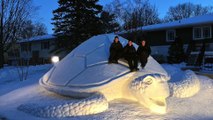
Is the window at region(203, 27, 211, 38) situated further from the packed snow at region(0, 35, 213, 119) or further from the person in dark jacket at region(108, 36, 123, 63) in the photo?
the person in dark jacket at region(108, 36, 123, 63)

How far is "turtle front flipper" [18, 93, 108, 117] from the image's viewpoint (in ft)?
28.1

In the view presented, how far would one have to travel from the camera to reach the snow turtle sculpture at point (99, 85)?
8.70 metres

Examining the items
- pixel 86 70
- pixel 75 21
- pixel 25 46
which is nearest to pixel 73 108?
pixel 86 70

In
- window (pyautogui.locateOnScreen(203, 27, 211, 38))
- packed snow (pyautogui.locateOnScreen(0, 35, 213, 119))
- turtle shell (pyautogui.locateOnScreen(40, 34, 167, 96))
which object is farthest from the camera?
window (pyautogui.locateOnScreen(203, 27, 211, 38))

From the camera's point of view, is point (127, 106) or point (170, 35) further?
point (170, 35)

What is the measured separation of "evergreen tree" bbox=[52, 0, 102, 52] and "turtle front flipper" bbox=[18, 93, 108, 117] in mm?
17545

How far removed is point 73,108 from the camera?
859cm

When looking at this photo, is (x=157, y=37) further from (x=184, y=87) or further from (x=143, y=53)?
(x=143, y=53)

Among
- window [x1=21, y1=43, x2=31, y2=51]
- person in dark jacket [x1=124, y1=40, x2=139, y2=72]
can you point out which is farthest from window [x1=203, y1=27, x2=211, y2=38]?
window [x1=21, y1=43, x2=31, y2=51]

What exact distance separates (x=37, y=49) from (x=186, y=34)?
72.9ft

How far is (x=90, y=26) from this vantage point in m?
26.3

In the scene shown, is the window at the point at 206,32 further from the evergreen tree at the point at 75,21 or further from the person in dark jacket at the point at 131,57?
the person in dark jacket at the point at 131,57

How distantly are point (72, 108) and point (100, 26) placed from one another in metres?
18.9

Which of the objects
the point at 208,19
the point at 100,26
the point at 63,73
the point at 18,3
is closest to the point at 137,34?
the point at 100,26
